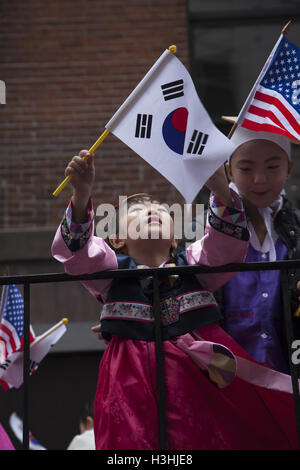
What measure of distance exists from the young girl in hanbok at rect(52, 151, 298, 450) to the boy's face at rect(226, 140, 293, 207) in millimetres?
440

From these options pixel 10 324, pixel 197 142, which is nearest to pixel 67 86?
pixel 10 324

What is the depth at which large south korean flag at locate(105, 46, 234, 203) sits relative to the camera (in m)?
2.42

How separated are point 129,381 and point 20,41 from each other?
4695 mm

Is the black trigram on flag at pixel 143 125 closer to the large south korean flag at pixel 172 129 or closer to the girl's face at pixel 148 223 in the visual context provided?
the large south korean flag at pixel 172 129

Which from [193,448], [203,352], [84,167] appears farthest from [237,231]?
[193,448]

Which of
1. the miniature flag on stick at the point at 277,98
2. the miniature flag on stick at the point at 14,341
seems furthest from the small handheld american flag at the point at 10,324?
the miniature flag on stick at the point at 277,98

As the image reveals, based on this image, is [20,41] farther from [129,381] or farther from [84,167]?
[129,381]

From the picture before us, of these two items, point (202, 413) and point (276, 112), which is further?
point (276, 112)

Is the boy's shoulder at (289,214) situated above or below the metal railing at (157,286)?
above

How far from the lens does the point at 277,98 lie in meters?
2.67

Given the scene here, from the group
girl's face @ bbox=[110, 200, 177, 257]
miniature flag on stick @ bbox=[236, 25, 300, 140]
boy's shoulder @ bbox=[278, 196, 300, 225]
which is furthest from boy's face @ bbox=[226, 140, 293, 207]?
girl's face @ bbox=[110, 200, 177, 257]

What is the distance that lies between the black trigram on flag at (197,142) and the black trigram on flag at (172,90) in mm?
206

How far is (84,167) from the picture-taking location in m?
2.42

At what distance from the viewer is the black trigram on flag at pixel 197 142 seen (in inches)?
96.7
